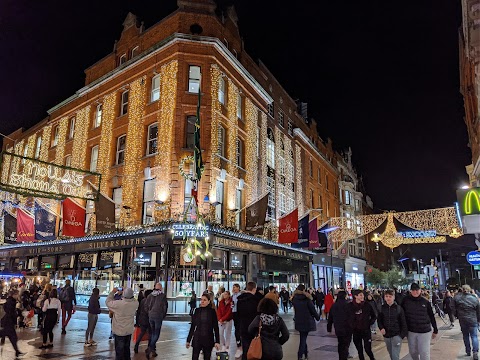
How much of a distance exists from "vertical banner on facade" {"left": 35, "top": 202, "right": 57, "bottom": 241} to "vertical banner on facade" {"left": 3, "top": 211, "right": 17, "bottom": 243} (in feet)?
9.37

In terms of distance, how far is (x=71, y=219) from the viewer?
2130 cm

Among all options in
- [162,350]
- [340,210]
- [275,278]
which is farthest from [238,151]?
[340,210]

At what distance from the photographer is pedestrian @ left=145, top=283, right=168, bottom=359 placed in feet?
33.5

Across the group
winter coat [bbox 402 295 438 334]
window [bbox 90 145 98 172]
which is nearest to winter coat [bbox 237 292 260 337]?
winter coat [bbox 402 295 438 334]

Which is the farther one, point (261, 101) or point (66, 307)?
point (261, 101)

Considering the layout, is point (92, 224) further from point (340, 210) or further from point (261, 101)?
point (340, 210)

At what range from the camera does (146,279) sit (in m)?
21.7

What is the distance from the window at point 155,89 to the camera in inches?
987

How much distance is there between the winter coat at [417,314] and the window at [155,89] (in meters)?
20.3

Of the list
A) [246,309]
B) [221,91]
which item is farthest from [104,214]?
[246,309]

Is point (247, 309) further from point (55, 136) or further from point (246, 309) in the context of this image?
point (55, 136)

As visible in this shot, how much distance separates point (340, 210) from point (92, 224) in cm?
3148

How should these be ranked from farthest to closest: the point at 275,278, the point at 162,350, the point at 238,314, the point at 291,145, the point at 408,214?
1. the point at 291,145
2. the point at 275,278
3. the point at 408,214
4. the point at 162,350
5. the point at 238,314

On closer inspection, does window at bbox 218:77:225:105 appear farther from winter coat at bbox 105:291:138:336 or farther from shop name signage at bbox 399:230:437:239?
winter coat at bbox 105:291:138:336
